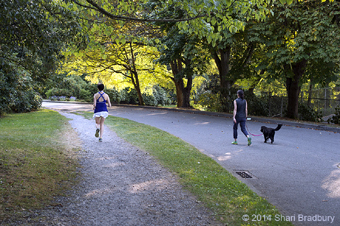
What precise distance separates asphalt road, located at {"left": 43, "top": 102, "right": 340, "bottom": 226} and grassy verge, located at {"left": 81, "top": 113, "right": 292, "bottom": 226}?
0.91 ft

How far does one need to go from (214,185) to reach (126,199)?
1.70m

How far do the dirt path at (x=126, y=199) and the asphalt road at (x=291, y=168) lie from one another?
4.74 feet

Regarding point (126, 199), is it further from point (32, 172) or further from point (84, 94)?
point (84, 94)

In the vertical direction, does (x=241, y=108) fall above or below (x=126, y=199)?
above

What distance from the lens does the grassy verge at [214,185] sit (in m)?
4.12

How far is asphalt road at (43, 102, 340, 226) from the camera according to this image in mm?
4515

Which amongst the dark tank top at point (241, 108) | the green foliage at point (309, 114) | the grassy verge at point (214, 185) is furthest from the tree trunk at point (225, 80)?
the grassy verge at point (214, 185)

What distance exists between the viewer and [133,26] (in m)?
23.6

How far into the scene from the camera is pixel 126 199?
4.71 meters

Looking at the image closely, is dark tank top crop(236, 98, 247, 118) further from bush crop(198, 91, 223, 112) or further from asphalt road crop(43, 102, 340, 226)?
bush crop(198, 91, 223, 112)

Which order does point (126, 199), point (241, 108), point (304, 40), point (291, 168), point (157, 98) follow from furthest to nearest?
1. point (157, 98)
2. point (304, 40)
3. point (241, 108)
4. point (291, 168)
5. point (126, 199)

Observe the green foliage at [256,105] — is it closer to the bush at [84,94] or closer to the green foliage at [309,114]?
the green foliage at [309,114]

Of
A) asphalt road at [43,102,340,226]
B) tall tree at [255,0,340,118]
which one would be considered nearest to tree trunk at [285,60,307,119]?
tall tree at [255,0,340,118]

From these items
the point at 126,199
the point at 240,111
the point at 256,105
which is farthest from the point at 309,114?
the point at 126,199
